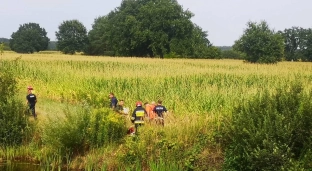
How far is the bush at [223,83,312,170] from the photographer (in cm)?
897

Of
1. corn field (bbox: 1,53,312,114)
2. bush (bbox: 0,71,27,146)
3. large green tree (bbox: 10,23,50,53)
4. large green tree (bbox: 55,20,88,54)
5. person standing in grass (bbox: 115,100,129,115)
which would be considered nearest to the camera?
bush (bbox: 0,71,27,146)

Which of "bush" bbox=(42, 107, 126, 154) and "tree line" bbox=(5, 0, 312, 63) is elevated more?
"tree line" bbox=(5, 0, 312, 63)

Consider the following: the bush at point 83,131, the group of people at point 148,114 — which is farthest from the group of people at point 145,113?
the bush at point 83,131

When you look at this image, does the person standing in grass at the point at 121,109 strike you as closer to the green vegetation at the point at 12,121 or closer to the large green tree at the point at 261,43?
the green vegetation at the point at 12,121

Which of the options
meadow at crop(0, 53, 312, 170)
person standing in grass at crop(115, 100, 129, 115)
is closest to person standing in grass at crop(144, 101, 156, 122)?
meadow at crop(0, 53, 312, 170)

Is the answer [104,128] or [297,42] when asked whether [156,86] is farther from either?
[297,42]

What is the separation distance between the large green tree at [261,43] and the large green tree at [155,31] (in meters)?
12.3

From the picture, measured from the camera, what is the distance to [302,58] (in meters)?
79.9

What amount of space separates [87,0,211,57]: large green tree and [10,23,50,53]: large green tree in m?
37.3

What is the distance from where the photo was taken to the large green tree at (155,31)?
179ft

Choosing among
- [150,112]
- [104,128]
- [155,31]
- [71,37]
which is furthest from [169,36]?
[104,128]

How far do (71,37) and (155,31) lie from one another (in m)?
38.3

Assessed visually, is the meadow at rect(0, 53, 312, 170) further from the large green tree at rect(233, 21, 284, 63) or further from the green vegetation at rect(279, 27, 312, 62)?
the green vegetation at rect(279, 27, 312, 62)

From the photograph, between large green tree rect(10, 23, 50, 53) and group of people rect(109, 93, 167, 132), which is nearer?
group of people rect(109, 93, 167, 132)
